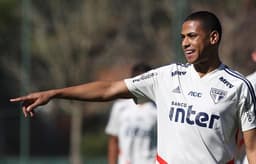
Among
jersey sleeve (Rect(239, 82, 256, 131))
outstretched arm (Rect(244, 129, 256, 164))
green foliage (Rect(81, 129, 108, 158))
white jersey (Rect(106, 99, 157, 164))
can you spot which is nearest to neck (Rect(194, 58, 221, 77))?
jersey sleeve (Rect(239, 82, 256, 131))

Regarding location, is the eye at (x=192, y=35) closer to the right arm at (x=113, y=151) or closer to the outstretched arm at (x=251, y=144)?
the outstretched arm at (x=251, y=144)

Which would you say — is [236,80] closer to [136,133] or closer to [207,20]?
[207,20]

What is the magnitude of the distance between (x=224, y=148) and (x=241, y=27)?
27.3ft

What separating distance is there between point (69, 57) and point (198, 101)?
14581mm

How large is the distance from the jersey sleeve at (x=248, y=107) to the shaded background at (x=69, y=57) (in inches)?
367

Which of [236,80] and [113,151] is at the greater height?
[236,80]

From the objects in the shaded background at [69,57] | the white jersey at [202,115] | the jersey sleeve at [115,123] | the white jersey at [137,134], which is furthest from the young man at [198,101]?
the shaded background at [69,57]

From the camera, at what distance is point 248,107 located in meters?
6.06

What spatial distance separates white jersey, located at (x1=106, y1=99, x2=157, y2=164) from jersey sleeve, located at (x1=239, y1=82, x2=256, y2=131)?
3.89 metres

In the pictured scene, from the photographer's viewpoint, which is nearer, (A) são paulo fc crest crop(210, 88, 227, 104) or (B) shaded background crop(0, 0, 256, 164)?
(A) são paulo fc crest crop(210, 88, 227, 104)

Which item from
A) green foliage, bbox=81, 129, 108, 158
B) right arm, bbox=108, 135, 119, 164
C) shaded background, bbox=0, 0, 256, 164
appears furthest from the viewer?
green foliage, bbox=81, 129, 108, 158

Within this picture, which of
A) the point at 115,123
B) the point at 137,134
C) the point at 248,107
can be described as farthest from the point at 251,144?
the point at 115,123

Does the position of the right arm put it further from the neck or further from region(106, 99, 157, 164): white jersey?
the neck

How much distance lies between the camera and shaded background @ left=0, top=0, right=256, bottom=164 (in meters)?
17.1
